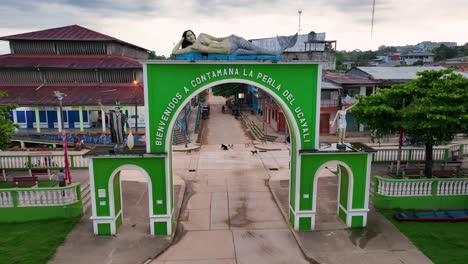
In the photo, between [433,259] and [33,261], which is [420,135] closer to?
[433,259]

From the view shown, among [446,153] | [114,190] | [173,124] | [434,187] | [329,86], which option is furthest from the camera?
[329,86]

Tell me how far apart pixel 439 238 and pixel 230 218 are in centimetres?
838

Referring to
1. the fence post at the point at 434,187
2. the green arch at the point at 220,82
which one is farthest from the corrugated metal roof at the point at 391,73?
the green arch at the point at 220,82

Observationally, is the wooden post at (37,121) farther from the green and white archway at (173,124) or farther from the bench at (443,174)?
the bench at (443,174)

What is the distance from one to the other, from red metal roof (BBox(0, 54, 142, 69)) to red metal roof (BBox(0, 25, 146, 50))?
5.97 feet

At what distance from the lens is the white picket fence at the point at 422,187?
1573cm

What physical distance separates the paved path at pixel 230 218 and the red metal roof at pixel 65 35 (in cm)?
1926

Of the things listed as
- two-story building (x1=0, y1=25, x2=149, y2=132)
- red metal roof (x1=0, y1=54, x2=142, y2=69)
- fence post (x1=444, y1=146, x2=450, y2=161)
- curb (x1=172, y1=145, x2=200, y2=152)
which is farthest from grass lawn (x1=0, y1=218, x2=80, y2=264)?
red metal roof (x1=0, y1=54, x2=142, y2=69)

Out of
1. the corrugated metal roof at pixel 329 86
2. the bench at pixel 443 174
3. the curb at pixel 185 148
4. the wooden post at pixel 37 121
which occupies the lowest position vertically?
the curb at pixel 185 148

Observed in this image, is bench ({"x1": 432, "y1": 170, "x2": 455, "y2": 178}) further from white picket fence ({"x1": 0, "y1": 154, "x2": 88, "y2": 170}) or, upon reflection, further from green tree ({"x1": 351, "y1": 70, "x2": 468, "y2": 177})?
white picket fence ({"x1": 0, "y1": 154, "x2": 88, "y2": 170})

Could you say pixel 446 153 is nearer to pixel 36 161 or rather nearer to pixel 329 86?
pixel 329 86

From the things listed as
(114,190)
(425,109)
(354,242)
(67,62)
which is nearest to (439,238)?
(354,242)

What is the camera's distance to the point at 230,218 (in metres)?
15.6

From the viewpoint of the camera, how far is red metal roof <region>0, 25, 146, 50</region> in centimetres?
3556
